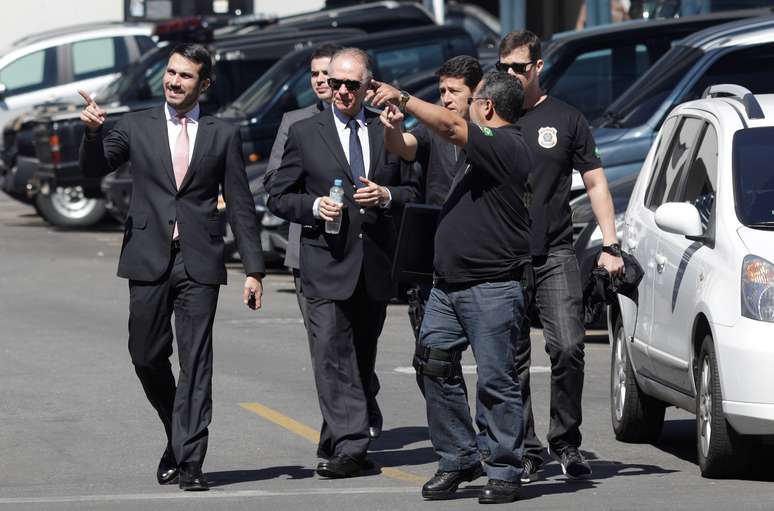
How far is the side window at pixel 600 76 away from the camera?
1791 cm

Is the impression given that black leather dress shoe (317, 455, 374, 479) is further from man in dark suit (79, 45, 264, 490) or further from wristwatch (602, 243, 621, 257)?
wristwatch (602, 243, 621, 257)

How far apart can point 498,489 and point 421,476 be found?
1.08 metres

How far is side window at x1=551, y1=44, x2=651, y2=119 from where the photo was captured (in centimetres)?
1791

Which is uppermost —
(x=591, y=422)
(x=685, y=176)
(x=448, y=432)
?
(x=685, y=176)

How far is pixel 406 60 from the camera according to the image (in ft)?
72.9

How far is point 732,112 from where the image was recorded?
9.31m

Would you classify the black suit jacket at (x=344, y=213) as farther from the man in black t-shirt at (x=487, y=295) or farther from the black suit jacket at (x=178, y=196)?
the man in black t-shirt at (x=487, y=295)

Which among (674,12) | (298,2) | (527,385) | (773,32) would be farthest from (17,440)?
(298,2)

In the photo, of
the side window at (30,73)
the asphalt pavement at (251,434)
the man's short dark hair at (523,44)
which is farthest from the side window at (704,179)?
the side window at (30,73)

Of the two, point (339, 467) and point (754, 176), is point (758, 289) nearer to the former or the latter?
point (754, 176)

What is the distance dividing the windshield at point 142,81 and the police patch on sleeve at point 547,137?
15.2 metres

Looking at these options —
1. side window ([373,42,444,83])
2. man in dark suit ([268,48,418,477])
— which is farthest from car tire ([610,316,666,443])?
side window ([373,42,444,83])

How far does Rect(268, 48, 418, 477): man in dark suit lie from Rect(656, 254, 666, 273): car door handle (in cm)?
132

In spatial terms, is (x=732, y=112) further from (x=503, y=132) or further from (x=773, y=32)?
(x=773, y=32)
